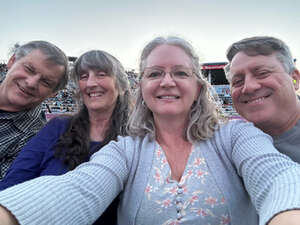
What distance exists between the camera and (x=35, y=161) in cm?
139

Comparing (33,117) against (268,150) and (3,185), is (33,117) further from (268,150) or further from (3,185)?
(268,150)

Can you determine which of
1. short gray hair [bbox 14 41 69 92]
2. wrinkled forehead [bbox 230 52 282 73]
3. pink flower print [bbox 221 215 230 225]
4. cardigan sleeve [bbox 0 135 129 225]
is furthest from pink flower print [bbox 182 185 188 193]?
short gray hair [bbox 14 41 69 92]

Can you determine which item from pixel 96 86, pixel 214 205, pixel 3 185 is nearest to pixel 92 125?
pixel 96 86

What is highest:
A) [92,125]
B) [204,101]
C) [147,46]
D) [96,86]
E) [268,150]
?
[147,46]

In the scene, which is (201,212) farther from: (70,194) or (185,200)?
(70,194)

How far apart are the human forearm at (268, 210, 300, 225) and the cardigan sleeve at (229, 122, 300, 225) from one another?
0.01 m

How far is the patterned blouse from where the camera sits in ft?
3.01

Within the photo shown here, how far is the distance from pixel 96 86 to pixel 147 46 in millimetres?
673

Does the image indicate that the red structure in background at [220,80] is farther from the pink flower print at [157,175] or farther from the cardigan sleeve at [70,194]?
the cardigan sleeve at [70,194]

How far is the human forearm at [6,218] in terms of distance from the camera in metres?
0.56

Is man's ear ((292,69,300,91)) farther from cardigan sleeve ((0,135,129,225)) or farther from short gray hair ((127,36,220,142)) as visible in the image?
cardigan sleeve ((0,135,129,225))

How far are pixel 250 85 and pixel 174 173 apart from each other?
970 millimetres

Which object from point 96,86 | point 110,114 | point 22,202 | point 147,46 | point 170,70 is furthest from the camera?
point 110,114

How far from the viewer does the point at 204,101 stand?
1399 mm
